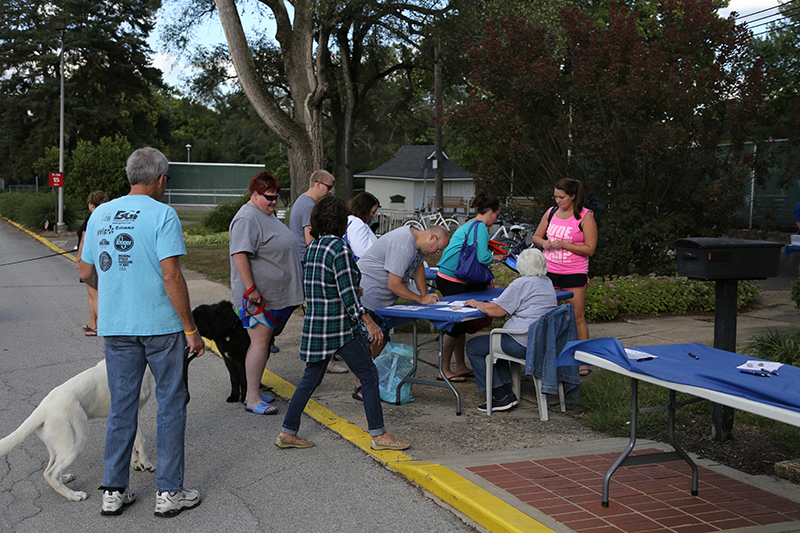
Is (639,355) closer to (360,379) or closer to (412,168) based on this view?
(360,379)

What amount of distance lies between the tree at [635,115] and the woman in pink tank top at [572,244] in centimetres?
405

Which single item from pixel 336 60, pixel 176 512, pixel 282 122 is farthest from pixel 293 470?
pixel 336 60

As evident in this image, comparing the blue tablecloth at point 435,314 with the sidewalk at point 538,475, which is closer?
the sidewalk at point 538,475

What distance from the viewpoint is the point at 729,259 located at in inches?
180

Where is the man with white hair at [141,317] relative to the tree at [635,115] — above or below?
below

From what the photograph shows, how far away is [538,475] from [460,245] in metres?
2.81

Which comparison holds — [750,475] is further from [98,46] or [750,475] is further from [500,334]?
[98,46]

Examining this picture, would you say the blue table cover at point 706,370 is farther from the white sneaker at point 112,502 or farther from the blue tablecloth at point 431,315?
the white sneaker at point 112,502

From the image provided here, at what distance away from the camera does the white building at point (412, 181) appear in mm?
42553

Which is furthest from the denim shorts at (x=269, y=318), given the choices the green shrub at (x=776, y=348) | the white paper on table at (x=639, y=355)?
the green shrub at (x=776, y=348)

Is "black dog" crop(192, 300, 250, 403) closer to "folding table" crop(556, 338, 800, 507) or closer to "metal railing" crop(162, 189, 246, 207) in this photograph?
"folding table" crop(556, 338, 800, 507)

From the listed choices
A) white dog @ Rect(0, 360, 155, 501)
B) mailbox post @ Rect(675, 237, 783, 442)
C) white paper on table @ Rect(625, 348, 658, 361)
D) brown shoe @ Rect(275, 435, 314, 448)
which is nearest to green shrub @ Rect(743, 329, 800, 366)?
mailbox post @ Rect(675, 237, 783, 442)

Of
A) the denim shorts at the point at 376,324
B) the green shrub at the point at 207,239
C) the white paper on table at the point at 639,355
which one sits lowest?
the green shrub at the point at 207,239

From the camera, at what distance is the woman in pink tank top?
6.87 metres
